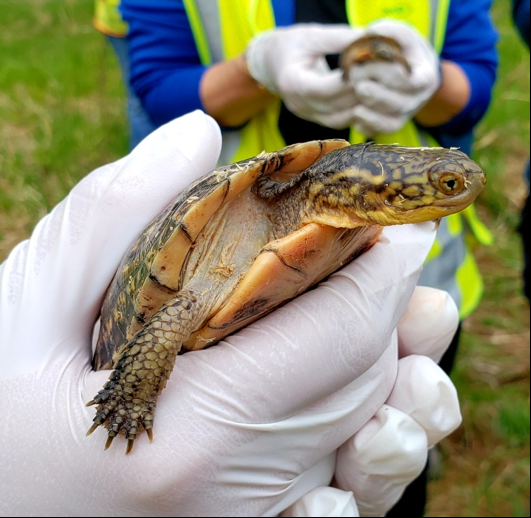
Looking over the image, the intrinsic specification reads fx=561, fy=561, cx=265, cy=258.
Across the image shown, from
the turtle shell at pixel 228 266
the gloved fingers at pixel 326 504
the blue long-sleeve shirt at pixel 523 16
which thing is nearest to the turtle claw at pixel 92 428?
the turtle shell at pixel 228 266

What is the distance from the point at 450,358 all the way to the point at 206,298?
1295 millimetres

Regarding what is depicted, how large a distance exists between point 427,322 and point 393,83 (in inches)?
26.3

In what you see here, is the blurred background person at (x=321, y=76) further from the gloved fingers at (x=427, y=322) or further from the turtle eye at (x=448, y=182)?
the turtle eye at (x=448, y=182)

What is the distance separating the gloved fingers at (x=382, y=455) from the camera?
46.7 inches

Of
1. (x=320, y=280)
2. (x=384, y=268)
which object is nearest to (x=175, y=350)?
(x=320, y=280)

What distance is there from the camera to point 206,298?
3.52 feet

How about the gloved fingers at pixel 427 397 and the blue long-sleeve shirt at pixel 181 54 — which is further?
the blue long-sleeve shirt at pixel 181 54

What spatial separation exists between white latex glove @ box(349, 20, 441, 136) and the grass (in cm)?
145

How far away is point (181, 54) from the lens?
6.50ft

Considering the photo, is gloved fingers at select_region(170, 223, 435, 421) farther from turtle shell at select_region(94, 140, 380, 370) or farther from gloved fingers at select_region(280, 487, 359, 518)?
gloved fingers at select_region(280, 487, 359, 518)

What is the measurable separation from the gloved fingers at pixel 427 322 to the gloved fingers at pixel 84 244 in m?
0.61

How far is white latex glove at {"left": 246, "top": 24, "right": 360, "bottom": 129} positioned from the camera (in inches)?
61.6

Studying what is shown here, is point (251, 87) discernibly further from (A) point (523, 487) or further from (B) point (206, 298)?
(A) point (523, 487)

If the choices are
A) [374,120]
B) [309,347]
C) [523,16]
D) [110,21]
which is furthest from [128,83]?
[309,347]
